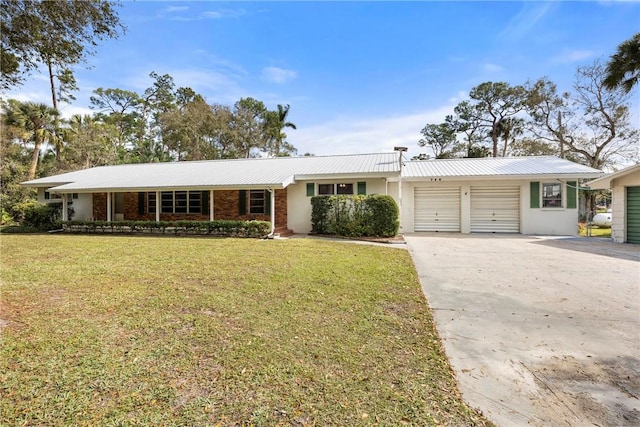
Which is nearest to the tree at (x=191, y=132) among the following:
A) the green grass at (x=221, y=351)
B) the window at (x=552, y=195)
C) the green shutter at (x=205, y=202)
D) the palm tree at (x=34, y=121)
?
the palm tree at (x=34, y=121)

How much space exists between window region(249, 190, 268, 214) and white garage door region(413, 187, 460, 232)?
7.10 meters

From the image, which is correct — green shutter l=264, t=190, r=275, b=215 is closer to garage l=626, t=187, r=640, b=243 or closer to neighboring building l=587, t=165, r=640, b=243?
neighboring building l=587, t=165, r=640, b=243

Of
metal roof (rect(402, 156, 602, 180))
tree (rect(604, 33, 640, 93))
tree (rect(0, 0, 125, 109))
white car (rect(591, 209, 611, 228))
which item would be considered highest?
tree (rect(604, 33, 640, 93))

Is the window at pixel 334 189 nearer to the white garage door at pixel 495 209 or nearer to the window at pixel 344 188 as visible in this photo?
the window at pixel 344 188

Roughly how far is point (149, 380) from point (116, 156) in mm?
29939

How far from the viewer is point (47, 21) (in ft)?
16.7

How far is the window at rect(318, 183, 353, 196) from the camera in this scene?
1327cm

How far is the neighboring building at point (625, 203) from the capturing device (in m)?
10.7

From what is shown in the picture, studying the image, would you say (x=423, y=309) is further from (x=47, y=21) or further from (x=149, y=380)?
(x=47, y=21)

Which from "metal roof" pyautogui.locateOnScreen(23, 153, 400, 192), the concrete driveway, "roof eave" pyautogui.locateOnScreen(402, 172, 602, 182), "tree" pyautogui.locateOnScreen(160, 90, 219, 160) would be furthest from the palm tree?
the concrete driveway

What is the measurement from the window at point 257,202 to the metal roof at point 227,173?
2.79ft

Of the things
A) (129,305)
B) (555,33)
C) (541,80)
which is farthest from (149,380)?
(541,80)

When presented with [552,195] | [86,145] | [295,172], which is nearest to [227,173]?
[295,172]

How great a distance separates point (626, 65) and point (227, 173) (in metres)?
15.6
